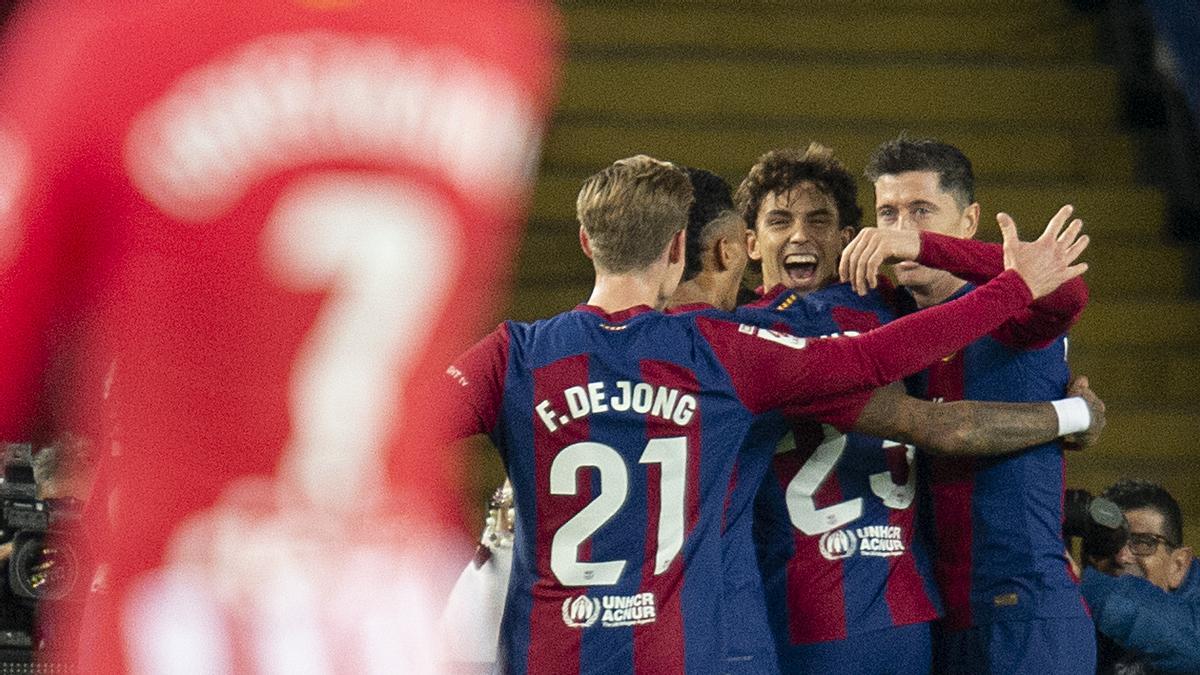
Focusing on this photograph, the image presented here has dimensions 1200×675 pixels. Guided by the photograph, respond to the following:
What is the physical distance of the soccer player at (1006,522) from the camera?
3.36 metres

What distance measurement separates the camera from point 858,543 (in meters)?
3.39

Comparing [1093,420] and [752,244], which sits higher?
[752,244]

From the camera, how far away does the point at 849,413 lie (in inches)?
120

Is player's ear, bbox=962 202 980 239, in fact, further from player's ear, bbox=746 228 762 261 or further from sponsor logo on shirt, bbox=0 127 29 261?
sponsor logo on shirt, bbox=0 127 29 261

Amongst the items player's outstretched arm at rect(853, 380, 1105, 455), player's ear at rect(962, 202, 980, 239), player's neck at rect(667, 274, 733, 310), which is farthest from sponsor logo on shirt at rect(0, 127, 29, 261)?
player's ear at rect(962, 202, 980, 239)

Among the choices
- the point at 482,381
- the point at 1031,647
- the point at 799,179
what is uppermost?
the point at 799,179

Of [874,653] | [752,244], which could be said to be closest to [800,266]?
[752,244]

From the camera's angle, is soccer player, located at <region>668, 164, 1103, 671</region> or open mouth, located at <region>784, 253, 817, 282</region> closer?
soccer player, located at <region>668, 164, 1103, 671</region>

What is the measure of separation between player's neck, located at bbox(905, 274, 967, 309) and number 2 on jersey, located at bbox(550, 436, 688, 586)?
35.5 inches

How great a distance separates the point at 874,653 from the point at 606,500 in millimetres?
790

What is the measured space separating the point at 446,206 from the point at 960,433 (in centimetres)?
192

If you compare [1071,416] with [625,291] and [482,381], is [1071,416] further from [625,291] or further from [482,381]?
[482,381]

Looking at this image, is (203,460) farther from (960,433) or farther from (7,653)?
(7,653)

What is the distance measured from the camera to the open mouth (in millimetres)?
3697
